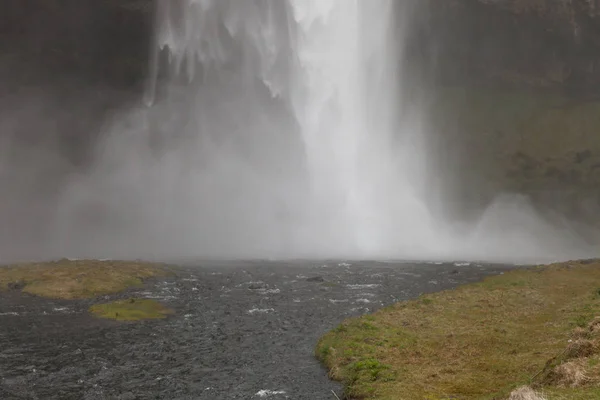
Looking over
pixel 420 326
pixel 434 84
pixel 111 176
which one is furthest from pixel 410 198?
pixel 420 326

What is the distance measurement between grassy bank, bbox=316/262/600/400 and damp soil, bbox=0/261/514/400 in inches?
83.3

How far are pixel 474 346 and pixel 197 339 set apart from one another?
15.8 m

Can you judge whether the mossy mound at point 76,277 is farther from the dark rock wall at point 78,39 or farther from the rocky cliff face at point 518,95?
the rocky cliff face at point 518,95

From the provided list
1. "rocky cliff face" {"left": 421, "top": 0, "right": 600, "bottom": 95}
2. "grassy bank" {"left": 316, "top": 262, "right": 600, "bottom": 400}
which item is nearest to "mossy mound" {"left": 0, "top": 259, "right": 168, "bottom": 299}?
"grassy bank" {"left": 316, "top": 262, "right": 600, "bottom": 400}

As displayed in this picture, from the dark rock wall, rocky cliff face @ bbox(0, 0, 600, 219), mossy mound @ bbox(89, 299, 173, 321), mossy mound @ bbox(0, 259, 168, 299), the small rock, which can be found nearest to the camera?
mossy mound @ bbox(89, 299, 173, 321)

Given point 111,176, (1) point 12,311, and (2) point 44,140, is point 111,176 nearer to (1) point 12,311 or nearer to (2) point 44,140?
(2) point 44,140

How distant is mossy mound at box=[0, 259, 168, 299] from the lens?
4697cm

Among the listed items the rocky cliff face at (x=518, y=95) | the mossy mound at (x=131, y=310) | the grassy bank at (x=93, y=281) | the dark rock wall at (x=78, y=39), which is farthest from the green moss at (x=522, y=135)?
the mossy mound at (x=131, y=310)

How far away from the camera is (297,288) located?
4853 centimetres

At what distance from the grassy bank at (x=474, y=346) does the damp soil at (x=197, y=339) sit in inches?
83.3

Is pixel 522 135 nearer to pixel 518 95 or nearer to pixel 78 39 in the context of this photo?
pixel 518 95

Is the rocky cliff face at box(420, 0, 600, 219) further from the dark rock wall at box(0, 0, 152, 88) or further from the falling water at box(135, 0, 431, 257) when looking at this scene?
the dark rock wall at box(0, 0, 152, 88)

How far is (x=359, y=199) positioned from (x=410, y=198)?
13.3 m

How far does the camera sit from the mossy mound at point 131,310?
3784cm
